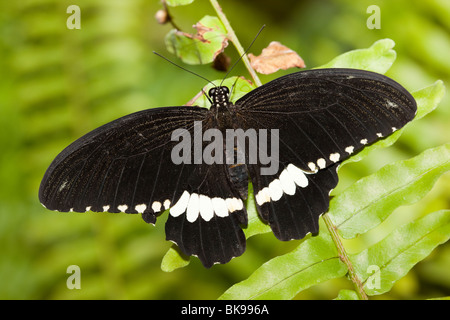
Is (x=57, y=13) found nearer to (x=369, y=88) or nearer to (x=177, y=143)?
(x=177, y=143)

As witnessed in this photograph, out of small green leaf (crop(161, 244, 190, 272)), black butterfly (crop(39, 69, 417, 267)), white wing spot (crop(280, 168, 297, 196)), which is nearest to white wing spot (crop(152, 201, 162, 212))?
black butterfly (crop(39, 69, 417, 267))

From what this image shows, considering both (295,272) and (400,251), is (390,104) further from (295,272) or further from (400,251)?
(295,272)

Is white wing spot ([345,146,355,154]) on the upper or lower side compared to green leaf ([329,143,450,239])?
upper

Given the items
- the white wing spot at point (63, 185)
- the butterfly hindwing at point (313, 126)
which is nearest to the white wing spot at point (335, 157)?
the butterfly hindwing at point (313, 126)

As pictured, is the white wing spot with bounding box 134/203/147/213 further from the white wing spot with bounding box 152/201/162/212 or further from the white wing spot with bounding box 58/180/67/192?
the white wing spot with bounding box 58/180/67/192

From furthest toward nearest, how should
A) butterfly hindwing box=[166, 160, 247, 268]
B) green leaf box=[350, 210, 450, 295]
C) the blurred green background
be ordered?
the blurred green background
butterfly hindwing box=[166, 160, 247, 268]
green leaf box=[350, 210, 450, 295]
